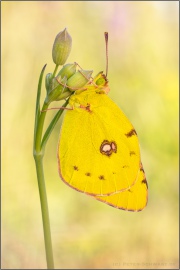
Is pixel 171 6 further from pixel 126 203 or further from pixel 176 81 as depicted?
pixel 126 203

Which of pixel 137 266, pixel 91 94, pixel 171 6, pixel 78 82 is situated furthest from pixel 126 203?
pixel 171 6

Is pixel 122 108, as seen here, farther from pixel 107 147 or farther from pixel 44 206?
pixel 44 206

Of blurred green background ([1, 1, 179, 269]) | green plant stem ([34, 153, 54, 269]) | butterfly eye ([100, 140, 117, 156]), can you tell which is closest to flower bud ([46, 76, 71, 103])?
green plant stem ([34, 153, 54, 269])

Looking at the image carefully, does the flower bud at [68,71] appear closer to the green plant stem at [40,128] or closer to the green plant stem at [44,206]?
the green plant stem at [40,128]

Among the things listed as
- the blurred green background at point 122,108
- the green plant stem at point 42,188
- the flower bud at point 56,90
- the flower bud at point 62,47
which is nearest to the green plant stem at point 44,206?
the green plant stem at point 42,188

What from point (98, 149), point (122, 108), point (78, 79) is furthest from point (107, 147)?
point (122, 108)
